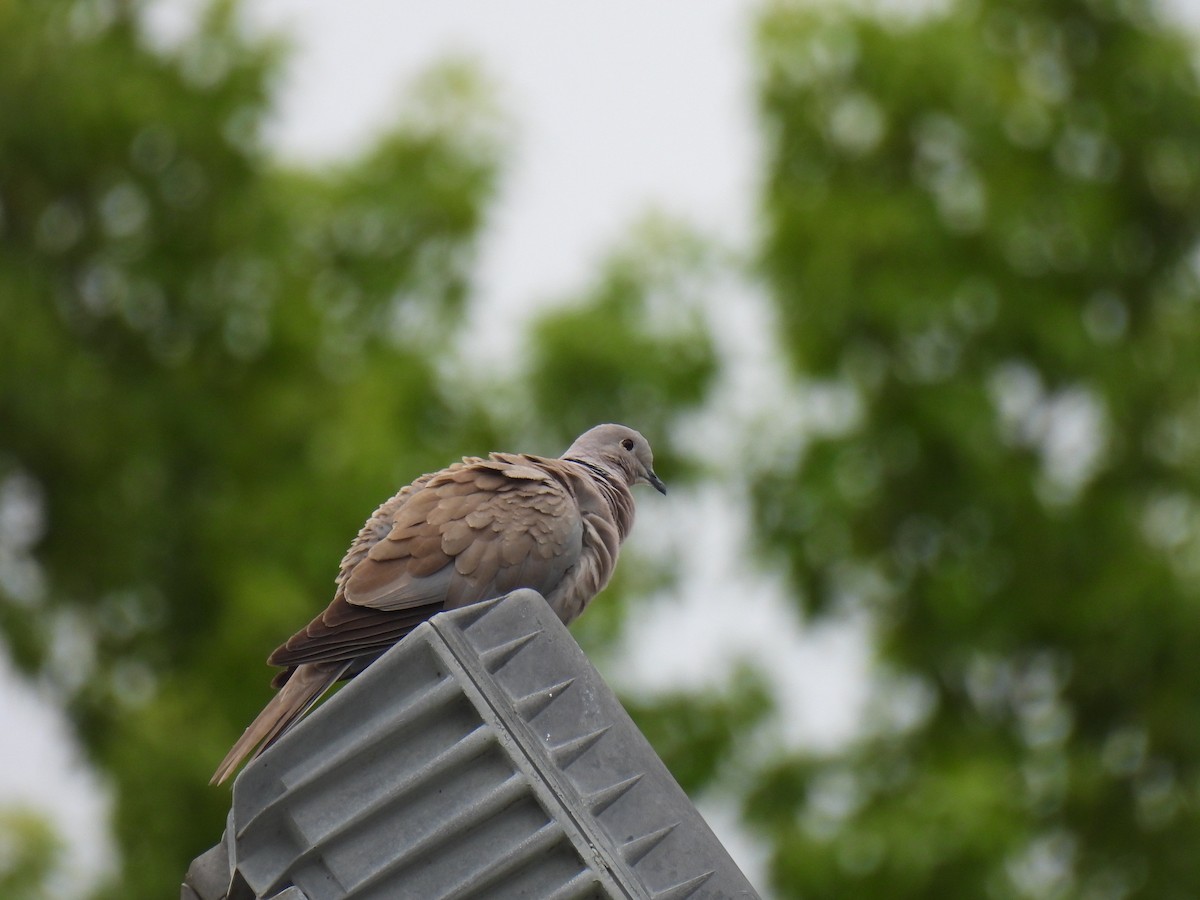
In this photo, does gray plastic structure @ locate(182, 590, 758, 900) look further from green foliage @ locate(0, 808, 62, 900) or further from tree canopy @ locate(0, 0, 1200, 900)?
green foliage @ locate(0, 808, 62, 900)

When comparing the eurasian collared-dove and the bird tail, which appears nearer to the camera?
the bird tail

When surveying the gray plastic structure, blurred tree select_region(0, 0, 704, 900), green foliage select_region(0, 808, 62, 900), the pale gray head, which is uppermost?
blurred tree select_region(0, 0, 704, 900)

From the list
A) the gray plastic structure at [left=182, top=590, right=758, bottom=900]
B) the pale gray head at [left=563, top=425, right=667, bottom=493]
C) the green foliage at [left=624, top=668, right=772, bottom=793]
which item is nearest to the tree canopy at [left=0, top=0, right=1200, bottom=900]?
the green foliage at [left=624, top=668, right=772, bottom=793]

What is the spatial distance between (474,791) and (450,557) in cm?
70

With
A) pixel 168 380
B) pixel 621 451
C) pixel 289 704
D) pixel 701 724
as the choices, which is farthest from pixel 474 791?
pixel 168 380

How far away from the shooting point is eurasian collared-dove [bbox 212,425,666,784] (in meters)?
3.68

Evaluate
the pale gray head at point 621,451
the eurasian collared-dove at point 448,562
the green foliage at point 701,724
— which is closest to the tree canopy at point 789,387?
the green foliage at point 701,724

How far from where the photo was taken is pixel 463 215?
40.0ft

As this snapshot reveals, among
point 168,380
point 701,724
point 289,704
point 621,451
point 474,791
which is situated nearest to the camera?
point 474,791

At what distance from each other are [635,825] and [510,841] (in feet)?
0.88

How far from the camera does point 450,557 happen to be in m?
3.79

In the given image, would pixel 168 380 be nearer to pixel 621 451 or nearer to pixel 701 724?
pixel 701 724

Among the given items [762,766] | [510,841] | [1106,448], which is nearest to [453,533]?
[510,841]

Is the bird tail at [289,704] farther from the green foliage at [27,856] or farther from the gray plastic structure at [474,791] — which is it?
the green foliage at [27,856]
